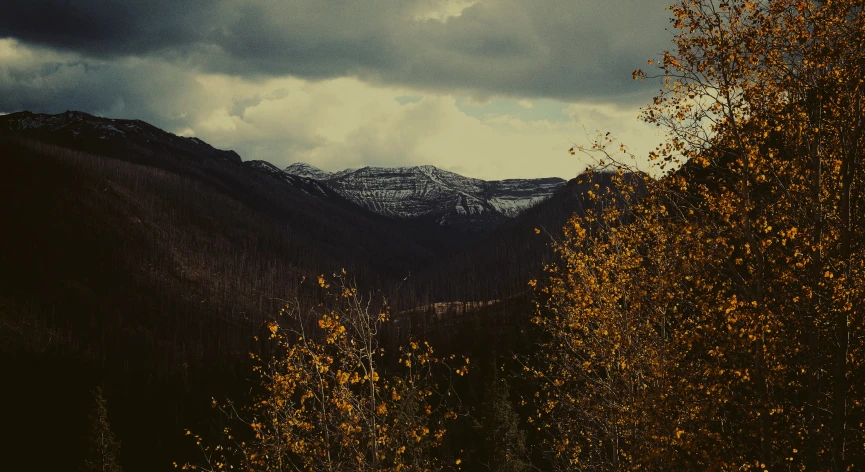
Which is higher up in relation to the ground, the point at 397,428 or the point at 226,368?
the point at 397,428

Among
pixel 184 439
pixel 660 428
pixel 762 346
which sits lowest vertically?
pixel 184 439

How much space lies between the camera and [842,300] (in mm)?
10344

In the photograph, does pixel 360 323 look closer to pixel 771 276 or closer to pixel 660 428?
pixel 660 428

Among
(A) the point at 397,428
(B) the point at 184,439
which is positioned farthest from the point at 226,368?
(A) the point at 397,428

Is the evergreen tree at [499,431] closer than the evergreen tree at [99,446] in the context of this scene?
Yes

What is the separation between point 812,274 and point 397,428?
409 inches

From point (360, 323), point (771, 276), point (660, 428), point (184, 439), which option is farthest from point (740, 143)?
point (184, 439)

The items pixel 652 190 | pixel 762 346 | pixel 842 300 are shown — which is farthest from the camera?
pixel 652 190

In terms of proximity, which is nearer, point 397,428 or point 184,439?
point 397,428

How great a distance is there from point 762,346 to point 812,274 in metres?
1.78

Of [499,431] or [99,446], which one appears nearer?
[499,431]

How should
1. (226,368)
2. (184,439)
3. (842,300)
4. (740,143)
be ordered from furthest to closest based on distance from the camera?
(226,368), (184,439), (740,143), (842,300)

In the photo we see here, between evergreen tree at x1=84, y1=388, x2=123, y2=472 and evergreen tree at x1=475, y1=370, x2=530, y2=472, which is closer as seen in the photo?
evergreen tree at x1=475, y1=370, x2=530, y2=472

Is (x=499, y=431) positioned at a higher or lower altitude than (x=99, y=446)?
higher
